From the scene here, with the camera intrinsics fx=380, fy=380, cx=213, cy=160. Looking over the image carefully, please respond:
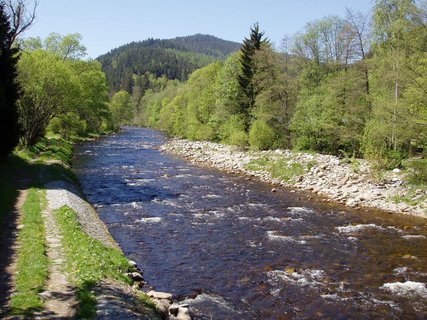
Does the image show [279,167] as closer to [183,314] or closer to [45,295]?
[183,314]

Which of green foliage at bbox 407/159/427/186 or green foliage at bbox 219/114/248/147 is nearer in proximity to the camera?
green foliage at bbox 407/159/427/186

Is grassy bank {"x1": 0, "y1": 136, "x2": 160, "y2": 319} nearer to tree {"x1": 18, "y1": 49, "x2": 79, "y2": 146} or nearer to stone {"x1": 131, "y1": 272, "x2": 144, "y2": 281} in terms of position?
stone {"x1": 131, "y1": 272, "x2": 144, "y2": 281}

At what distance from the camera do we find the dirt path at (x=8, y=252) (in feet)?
32.9

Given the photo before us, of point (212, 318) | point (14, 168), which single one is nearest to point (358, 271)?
point (212, 318)

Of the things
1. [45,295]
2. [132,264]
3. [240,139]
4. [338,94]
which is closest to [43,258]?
[45,295]

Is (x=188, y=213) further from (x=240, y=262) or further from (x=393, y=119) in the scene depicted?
(x=393, y=119)

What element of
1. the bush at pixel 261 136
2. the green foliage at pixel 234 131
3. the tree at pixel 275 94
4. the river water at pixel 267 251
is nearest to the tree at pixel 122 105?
the green foliage at pixel 234 131

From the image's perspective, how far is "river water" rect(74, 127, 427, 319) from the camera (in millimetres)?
12484

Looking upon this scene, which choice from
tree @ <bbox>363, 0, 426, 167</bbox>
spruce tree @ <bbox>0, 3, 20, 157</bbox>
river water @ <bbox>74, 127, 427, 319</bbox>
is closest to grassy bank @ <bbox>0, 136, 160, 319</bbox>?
river water @ <bbox>74, 127, 427, 319</bbox>

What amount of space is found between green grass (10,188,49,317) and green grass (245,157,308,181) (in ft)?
71.3

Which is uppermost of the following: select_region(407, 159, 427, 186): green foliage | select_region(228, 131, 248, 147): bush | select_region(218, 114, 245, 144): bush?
select_region(218, 114, 245, 144): bush

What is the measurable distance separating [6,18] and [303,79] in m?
31.1

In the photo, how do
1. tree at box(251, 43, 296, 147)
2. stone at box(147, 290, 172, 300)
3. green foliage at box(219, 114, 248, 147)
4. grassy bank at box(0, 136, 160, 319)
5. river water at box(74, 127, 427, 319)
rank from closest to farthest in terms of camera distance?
grassy bank at box(0, 136, 160, 319)
stone at box(147, 290, 172, 300)
river water at box(74, 127, 427, 319)
tree at box(251, 43, 296, 147)
green foliage at box(219, 114, 248, 147)

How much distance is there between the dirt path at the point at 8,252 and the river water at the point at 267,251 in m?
4.56
